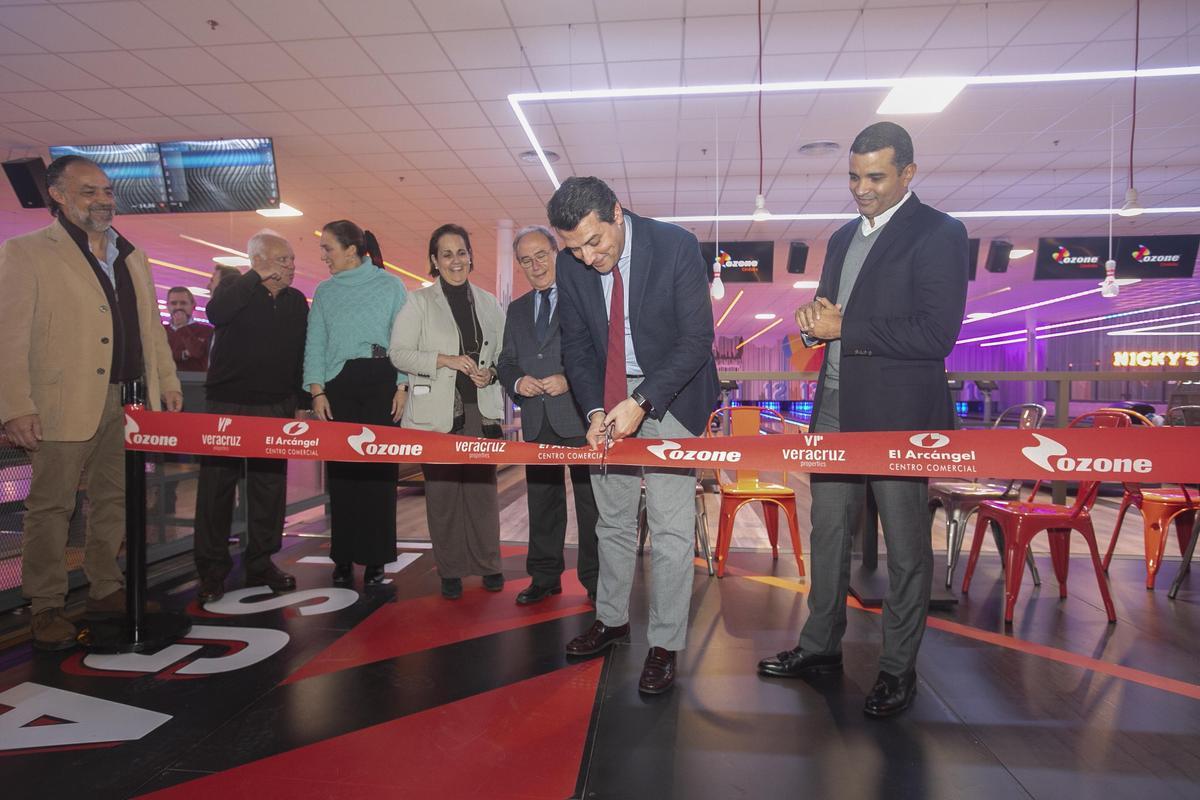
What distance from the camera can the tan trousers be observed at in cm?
227

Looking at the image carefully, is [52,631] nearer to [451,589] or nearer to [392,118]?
[451,589]

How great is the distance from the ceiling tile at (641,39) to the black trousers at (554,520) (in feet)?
11.6

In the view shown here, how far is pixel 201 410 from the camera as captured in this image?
356 centimetres

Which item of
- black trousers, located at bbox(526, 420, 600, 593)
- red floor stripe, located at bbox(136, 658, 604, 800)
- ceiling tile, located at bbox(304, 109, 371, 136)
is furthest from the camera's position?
ceiling tile, located at bbox(304, 109, 371, 136)

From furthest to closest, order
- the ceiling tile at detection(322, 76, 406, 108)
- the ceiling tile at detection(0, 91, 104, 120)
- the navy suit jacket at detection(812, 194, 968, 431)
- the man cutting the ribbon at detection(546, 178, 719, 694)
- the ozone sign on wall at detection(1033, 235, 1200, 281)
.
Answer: the ozone sign on wall at detection(1033, 235, 1200, 281) → the ceiling tile at detection(0, 91, 104, 120) → the ceiling tile at detection(322, 76, 406, 108) → the man cutting the ribbon at detection(546, 178, 719, 694) → the navy suit jacket at detection(812, 194, 968, 431)

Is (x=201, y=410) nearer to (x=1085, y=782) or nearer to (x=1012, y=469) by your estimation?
(x=1012, y=469)

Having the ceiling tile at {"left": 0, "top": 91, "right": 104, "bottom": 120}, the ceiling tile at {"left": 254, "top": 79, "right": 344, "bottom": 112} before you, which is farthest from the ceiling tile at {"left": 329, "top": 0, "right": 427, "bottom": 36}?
the ceiling tile at {"left": 0, "top": 91, "right": 104, "bottom": 120}

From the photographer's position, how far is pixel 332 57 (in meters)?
5.24

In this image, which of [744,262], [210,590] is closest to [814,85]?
[744,262]

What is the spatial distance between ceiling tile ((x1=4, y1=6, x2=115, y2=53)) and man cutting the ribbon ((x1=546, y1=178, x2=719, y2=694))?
17.1 ft

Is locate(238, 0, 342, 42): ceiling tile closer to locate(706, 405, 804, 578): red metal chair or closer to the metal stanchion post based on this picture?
the metal stanchion post

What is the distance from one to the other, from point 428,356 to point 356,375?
41 centimetres

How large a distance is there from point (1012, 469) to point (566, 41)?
4607 millimetres

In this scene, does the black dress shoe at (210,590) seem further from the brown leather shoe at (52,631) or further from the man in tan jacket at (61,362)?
the brown leather shoe at (52,631)
